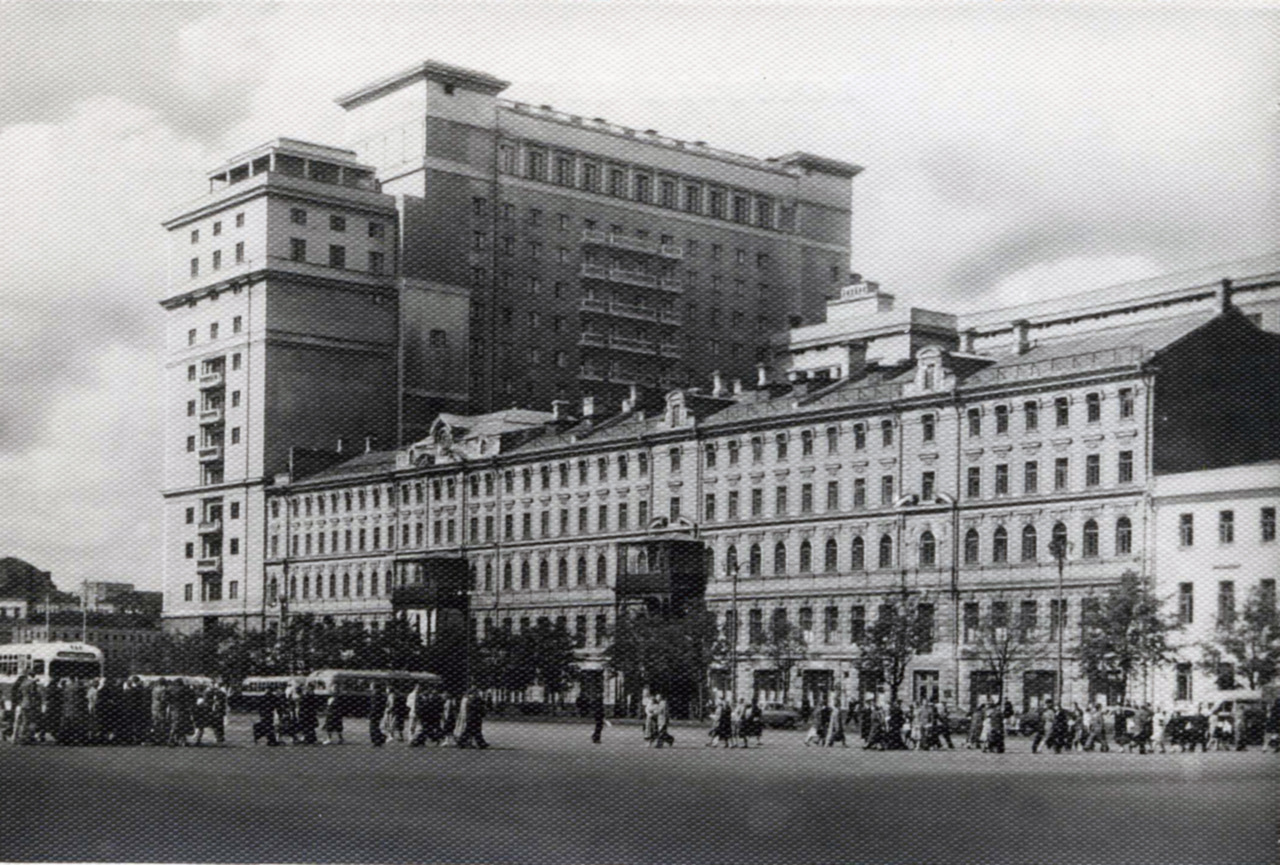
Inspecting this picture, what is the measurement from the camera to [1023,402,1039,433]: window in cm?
5881

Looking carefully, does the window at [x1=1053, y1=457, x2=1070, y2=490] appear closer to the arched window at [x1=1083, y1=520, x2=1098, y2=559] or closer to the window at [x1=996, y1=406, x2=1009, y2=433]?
the arched window at [x1=1083, y1=520, x2=1098, y2=559]

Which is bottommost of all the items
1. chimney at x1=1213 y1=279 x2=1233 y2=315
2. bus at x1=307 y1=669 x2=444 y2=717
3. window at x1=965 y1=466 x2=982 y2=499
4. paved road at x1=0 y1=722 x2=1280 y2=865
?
bus at x1=307 y1=669 x2=444 y2=717

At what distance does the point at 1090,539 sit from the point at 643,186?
41775mm

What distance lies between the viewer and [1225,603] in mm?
38281

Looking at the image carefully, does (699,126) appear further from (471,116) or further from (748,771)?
(471,116)

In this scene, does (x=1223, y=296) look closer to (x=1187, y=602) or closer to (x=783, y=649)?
(x=1187, y=602)

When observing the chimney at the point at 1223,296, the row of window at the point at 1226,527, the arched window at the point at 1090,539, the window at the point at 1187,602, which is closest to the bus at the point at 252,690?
the arched window at the point at 1090,539

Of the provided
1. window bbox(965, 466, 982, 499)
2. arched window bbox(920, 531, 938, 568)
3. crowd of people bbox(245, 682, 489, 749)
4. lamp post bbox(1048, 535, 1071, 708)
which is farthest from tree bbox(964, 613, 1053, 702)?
crowd of people bbox(245, 682, 489, 749)

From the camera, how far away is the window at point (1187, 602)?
43.9 m

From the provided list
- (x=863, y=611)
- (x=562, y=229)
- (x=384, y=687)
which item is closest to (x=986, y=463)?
(x=863, y=611)

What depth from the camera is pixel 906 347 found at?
86938mm

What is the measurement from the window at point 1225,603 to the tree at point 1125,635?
4438 mm

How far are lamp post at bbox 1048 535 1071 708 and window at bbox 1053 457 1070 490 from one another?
1.59 metres

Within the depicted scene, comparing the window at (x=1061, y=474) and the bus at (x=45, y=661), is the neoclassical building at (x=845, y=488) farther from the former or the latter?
the bus at (x=45, y=661)
